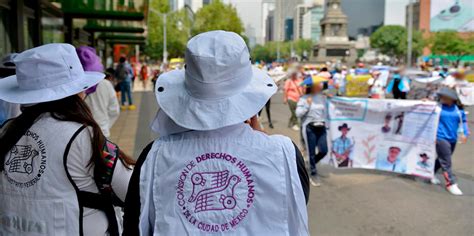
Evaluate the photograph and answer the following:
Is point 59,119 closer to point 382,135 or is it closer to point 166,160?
point 166,160

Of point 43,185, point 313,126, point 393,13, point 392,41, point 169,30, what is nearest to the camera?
point 43,185

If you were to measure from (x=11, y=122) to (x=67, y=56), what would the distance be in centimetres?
40

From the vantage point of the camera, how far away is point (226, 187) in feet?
5.26

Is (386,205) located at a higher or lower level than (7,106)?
lower

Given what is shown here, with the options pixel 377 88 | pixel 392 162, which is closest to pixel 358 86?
pixel 377 88

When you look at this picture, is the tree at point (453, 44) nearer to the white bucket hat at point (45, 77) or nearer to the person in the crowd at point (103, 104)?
the person in the crowd at point (103, 104)

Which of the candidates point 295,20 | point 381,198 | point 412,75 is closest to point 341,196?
point 381,198

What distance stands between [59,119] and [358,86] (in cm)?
1850

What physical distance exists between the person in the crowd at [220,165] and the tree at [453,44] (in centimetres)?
8406

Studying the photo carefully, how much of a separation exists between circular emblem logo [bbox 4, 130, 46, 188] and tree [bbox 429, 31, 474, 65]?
276ft

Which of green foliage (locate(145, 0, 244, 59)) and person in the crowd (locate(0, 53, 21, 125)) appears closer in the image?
person in the crowd (locate(0, 53, 21, 125))

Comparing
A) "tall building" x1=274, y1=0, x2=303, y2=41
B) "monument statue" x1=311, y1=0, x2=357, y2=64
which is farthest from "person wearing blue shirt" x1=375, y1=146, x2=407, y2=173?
"monument statue" x1=311, y1=0, x2=357, y2=64

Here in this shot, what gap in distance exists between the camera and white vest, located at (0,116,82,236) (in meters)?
2.05

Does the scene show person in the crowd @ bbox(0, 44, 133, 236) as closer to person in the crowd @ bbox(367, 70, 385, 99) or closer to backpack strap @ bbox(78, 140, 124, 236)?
backpack strap @ bbox(78, 140, 124, 236)
